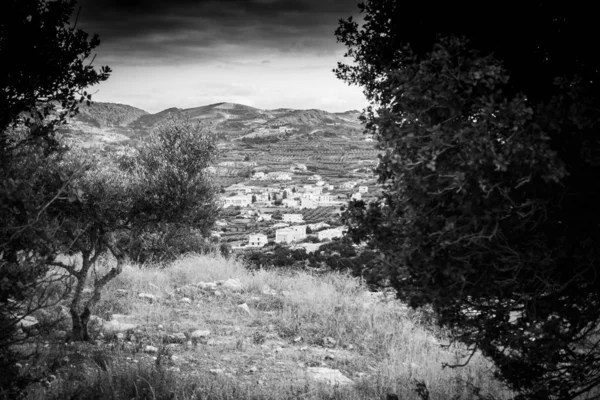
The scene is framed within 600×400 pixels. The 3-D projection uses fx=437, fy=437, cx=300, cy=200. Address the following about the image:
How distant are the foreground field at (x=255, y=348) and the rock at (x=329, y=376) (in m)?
0.03

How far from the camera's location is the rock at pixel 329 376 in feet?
21.7

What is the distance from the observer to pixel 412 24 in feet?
15.9

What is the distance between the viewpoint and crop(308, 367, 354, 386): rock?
21.7 ft

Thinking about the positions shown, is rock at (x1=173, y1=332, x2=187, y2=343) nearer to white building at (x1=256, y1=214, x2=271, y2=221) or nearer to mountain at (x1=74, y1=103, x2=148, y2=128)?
white building at (x1=256, y1=214, x2=271, y2=221)

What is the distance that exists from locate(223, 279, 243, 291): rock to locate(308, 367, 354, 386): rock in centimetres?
529

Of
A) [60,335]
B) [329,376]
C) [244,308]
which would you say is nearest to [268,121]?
[244,308]

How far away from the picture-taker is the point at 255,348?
8062 millimetres

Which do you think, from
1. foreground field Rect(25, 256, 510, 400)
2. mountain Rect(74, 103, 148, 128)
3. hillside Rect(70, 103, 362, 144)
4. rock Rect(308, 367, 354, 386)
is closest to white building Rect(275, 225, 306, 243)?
foreground field Rect(25, 256, 510, 400)

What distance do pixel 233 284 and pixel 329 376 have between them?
5971 millimetres

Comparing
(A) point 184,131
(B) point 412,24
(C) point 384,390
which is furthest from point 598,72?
(A) point 184,131

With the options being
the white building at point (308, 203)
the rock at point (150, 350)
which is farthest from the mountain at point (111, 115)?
the rock at point (150, 350)

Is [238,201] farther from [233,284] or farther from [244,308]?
[244,308]

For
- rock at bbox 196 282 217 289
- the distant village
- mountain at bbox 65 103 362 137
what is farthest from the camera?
mountain at bbox 65 103 362 137

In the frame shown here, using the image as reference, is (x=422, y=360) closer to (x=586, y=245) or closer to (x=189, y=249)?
(x=586, y=245)
